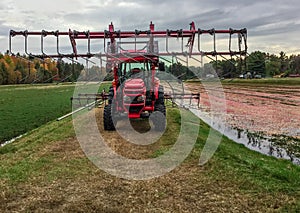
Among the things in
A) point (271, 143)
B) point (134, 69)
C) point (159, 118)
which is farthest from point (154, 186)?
point (134, 69)

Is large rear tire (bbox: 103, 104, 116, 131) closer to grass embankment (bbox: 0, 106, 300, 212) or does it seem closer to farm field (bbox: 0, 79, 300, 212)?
farm field (bbox: 0, 79, 300, 212)

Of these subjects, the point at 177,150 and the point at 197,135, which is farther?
the point at 197,135

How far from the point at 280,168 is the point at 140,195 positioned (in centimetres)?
350

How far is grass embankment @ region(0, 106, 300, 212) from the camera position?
585 cm

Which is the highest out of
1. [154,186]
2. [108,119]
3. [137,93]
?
[137,93]

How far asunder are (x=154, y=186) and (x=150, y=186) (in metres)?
0.07

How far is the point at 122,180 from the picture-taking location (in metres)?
7.23

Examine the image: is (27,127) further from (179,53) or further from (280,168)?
(280,168)

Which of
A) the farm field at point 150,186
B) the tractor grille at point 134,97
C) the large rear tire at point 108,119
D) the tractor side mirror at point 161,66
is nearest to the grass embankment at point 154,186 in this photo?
the farm field at point 150,186

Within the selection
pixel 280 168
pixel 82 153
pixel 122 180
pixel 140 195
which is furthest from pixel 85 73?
pixel 280 168

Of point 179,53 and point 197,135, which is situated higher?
point 179,53

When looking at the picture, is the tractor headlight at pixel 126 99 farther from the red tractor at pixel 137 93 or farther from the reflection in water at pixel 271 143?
the reflection in water at pixel 271 143

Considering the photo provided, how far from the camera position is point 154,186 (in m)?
6.83

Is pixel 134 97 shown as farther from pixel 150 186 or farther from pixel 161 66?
pixel 150 186
